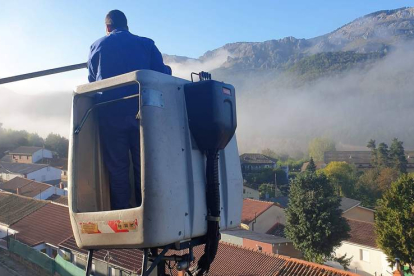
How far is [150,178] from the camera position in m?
2.07

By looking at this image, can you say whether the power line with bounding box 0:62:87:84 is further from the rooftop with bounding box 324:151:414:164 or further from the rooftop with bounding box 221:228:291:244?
the rooftop with bounding box 324:151:414:164

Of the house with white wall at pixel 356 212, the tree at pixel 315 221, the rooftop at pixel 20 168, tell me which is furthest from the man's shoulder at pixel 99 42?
the rooftop at pixel 20 168

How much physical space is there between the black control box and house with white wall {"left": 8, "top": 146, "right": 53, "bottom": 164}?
68.9m

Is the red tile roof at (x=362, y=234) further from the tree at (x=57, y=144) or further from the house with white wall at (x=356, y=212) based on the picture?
the tree at (x=57, y=144)

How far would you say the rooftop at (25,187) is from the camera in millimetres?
33469

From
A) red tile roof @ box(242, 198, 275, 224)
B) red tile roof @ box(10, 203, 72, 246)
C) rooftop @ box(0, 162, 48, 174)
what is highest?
rooftop @ box(0, 162, 48, 174)

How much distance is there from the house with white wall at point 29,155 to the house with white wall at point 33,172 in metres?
12.4

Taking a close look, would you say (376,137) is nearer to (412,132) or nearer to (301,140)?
(412,132)

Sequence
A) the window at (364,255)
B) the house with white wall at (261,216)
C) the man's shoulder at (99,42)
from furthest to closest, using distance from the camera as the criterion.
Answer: the house with white wall at (261,216) < the window at (364,255) < the man's shoulder at (99,42)

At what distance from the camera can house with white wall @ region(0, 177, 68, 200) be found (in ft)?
109

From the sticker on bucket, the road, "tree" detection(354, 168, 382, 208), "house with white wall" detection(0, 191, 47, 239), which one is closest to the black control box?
the sticker on bucket

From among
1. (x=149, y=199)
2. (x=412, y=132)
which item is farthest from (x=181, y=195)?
(x=412, y=132)

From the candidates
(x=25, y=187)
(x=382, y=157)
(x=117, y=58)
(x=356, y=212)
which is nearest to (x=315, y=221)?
(x=356, y=212)

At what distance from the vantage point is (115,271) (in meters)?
9.85
